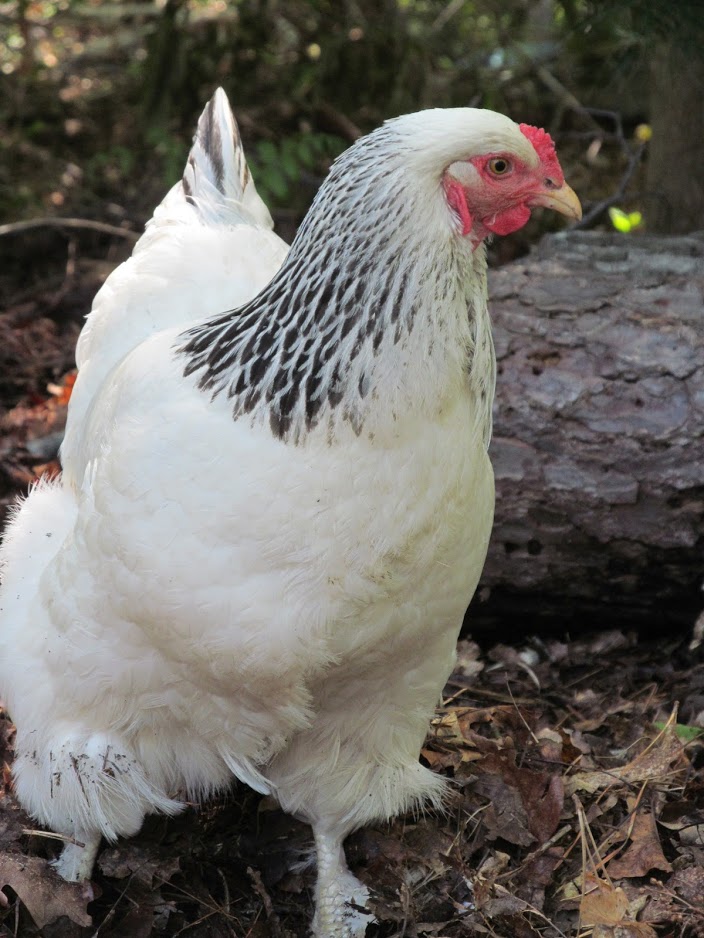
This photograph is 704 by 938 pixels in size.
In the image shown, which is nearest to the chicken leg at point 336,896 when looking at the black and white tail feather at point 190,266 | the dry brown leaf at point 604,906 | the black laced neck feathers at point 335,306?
the dry brown leaf at point 604,906

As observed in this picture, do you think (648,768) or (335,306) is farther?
(648,768)

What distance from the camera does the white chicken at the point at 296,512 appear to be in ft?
8.04

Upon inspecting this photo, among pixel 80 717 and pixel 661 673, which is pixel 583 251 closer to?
pixel 661 673

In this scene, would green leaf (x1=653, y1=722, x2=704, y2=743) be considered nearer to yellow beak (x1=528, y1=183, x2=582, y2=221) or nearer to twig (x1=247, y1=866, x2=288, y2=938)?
twig (x1=247, y1=866, x2=288, y2=938)

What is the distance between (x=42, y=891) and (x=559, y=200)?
251 centimetres

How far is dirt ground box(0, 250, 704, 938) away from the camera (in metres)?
3.08

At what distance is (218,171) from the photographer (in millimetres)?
3961

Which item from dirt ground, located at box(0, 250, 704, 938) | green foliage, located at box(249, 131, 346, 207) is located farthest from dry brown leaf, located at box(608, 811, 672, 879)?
green foliage, located at box(249, 131, 346, 207)

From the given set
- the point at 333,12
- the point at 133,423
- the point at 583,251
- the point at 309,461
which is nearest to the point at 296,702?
the point at 309,461

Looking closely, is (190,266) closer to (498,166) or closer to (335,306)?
(335,306)

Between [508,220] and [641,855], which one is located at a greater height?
[508,220]

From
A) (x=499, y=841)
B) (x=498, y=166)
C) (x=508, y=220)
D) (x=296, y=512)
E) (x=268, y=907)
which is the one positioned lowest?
(x=499, y=841)

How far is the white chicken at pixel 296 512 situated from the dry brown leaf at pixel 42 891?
184mm

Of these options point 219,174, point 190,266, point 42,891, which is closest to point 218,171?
point 219,174
